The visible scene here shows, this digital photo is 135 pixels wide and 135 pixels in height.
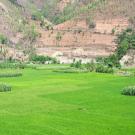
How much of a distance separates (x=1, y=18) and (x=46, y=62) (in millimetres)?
48329

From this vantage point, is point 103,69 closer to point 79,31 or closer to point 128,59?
point 128,59

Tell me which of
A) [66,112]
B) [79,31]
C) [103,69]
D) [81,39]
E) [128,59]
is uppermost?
[79,31]

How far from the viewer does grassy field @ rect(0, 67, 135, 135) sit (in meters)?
24.8

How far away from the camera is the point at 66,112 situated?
100 ft

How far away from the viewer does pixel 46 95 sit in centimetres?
4016

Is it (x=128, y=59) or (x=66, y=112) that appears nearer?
(x=66, y=112)

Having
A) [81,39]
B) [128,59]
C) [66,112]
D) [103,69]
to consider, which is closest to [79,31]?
[81,39]

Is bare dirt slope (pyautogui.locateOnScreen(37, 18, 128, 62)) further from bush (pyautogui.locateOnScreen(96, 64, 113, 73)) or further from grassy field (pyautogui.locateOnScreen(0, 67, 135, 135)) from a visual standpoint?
grassy field (pyautogui.locateOnScreen(0, 67, 135, 135))

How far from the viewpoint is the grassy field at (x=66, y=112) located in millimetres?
24761

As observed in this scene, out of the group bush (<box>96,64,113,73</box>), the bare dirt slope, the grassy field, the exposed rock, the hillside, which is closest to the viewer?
the grassy field

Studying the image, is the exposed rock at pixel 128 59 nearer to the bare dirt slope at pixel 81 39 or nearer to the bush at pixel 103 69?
the bare dirt slope at pixel 81 39

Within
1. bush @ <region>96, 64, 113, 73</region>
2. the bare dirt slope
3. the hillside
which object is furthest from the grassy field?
the hillside

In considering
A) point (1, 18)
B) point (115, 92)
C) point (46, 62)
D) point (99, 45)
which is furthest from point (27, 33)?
point (115, 92)

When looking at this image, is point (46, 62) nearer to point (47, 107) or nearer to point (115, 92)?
point (115, 92)
